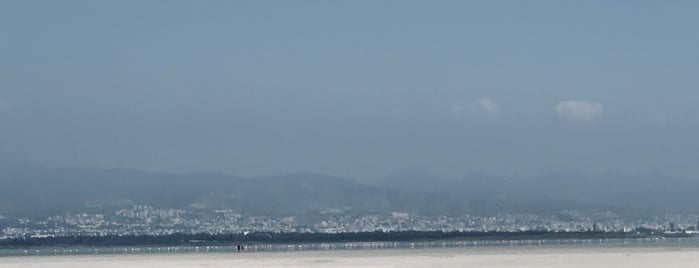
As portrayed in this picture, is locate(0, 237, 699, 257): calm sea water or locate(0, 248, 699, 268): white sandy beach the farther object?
locate(0, 237, 699, 257): calm sea water

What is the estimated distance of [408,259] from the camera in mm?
75688

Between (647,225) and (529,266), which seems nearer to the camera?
(529,266)

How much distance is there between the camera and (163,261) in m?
76.2

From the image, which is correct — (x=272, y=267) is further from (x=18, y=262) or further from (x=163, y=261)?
(x=18, y=262)

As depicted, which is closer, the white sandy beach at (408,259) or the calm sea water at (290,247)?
the white sandy beach at (408,259)

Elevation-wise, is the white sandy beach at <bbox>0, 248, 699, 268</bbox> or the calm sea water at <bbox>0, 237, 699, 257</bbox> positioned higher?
the calm sea water at <bbox>0, 237, 699, 257</bbox>

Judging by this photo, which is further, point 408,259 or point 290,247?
point 290,247

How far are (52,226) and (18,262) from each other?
Answer: 281 ft

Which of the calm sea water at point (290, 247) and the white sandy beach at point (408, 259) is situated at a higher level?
the calm sea water at point (290, 247)

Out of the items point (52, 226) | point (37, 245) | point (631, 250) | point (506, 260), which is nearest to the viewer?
point (506, 260)

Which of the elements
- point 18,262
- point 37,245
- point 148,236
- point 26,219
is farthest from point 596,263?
point 26,219

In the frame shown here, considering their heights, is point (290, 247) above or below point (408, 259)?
above

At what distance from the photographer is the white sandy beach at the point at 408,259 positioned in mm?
70438

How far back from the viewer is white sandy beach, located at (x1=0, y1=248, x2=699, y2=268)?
7044cm
